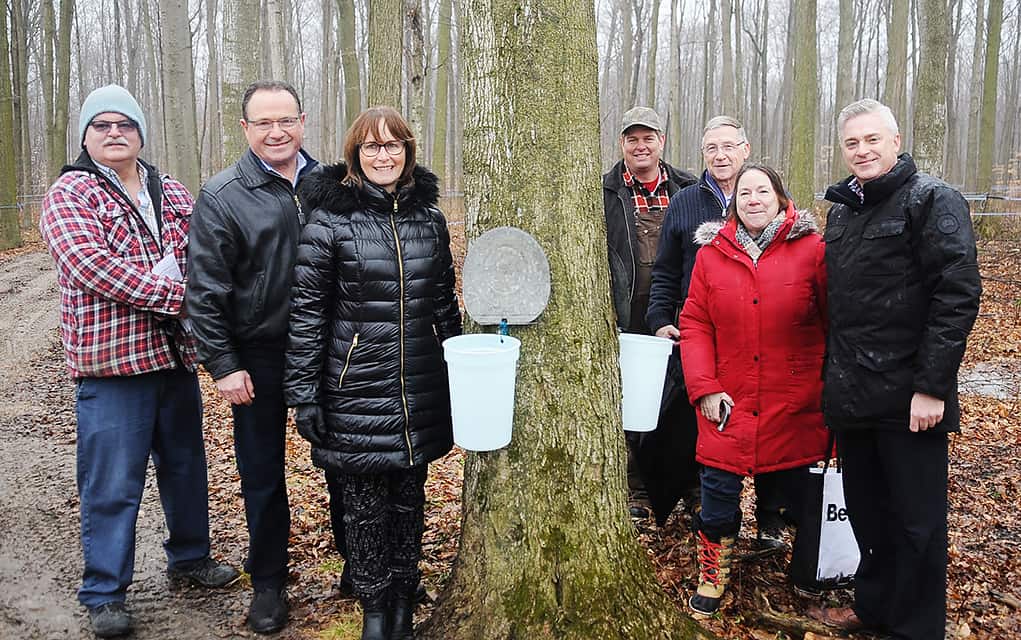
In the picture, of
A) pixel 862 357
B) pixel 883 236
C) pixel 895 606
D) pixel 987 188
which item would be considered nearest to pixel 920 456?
pixel 862 357

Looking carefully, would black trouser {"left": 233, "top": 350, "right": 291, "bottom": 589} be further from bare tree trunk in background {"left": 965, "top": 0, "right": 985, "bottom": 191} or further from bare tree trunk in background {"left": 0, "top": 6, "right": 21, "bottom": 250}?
bare tree trunk in background {"left": 965, "top": 0, "right": 985, "bottom": 191}

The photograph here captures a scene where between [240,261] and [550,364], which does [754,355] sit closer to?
[550,364]

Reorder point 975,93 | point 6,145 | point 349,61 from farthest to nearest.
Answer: point 975,93 < point 6,145 < point 349,61

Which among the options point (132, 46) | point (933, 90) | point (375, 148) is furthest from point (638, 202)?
point (132, 46)

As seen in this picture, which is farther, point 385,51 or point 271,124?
point 385,51

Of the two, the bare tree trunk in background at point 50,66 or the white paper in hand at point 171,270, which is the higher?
the bare tree trunk in background at point 50,66

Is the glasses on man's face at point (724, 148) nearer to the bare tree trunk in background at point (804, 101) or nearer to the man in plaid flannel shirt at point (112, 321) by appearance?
the man in plaid flannel shirt at point (112, 321)

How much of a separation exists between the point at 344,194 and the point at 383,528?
1.33m

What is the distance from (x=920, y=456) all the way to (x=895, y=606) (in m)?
0.62

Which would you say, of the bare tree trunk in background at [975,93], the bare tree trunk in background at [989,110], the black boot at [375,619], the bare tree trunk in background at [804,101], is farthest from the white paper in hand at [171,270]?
the bare tree trunk in background at [975,93]

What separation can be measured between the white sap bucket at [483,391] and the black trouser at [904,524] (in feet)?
4.98

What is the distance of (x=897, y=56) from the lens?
567 inches

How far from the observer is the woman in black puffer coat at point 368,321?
276cm

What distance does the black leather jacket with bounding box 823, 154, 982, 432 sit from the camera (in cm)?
257
